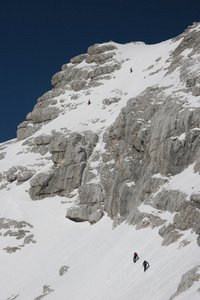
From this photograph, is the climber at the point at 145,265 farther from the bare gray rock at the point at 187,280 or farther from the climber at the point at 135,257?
the bare gray rock at the point at 187,280

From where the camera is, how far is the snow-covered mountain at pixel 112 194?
92.4 feet

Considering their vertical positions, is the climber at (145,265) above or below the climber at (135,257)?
above

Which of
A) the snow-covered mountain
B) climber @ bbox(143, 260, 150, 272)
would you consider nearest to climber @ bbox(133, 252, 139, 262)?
the snow-covered mountain

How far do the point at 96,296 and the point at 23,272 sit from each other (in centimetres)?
A: 1695

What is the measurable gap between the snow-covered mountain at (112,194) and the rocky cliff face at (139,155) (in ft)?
0.47

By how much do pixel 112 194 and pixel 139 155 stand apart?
617 cm

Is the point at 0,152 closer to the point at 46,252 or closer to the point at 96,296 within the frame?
the point at 46,252

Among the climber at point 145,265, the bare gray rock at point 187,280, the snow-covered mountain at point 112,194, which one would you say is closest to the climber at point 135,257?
the snow-covered mountain at point 112,194

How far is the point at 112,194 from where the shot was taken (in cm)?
4672

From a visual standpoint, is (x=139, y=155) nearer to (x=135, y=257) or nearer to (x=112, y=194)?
(x=112, y=194)

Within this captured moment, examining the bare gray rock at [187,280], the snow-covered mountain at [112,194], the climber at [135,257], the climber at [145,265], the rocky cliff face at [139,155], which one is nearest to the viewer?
the bare gray rock at [187,280]

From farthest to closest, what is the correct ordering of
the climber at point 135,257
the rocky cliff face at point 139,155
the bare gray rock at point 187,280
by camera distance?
1. the rocky cliff face at point 139,155
2. the climber at point 135,257
3. the bare gray rock at point 187,280

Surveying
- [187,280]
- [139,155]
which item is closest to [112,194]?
[139,155]

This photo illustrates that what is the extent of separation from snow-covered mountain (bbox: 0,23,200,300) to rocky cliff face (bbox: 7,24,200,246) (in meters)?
0.14
